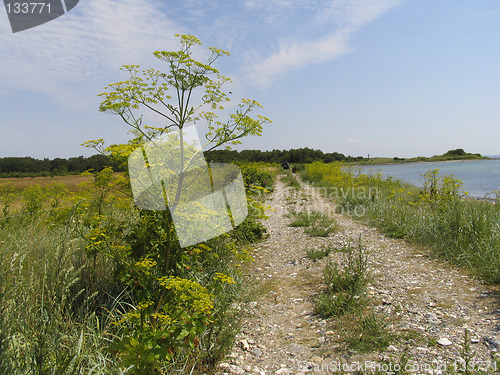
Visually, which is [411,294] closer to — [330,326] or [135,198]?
[330,326]

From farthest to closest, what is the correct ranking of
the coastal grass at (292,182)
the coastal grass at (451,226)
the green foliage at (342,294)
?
the coastal grass at (292,182) < the coastal grass at (451,226) < the green foliage at (342,294)

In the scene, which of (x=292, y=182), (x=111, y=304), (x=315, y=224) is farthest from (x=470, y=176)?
(x=111, y=304)

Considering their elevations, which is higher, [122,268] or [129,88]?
[129,88]

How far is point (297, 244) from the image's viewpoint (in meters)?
5.85

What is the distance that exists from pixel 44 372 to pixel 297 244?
15.6 feet

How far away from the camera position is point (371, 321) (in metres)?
2.60

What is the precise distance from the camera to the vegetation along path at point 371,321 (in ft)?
7.34

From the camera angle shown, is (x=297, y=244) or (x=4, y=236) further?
(x=297, y=244)

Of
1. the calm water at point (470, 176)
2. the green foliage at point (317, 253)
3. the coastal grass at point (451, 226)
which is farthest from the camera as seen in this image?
the calm water at point (470, 176)

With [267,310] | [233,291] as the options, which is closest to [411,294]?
[267,310]

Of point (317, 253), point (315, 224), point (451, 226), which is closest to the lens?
point (317, 253)

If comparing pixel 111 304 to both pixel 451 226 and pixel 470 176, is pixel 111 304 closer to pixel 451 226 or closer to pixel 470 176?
pixel 451 226

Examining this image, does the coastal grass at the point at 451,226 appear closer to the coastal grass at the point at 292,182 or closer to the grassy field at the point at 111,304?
the grassy field at the point at 111,304

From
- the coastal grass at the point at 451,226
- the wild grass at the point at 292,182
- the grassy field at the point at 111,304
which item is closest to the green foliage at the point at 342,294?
the grassy field at the point at 111,304
